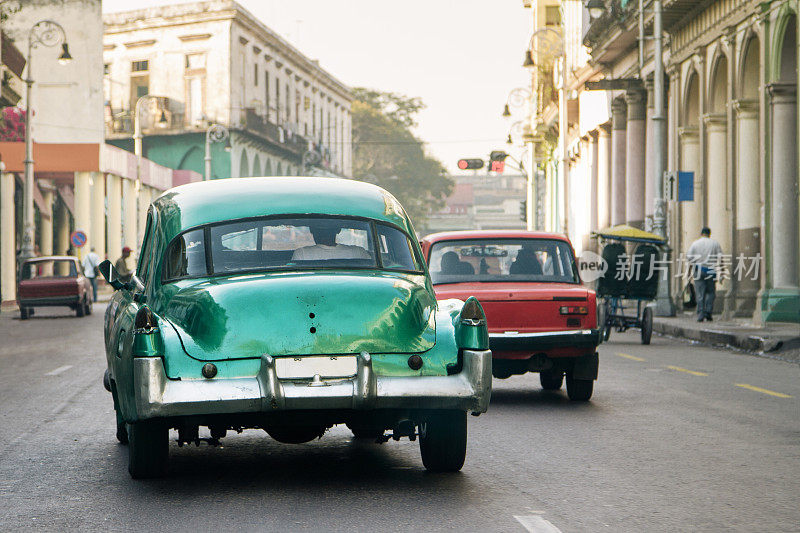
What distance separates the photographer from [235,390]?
7.01 metres

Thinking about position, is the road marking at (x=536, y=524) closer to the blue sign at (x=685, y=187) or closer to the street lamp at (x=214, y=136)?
the blue sign at (x=685, y=187)

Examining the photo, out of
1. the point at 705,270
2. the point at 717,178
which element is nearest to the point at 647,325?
the point at 705,270

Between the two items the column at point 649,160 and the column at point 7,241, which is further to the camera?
the column at point 7,241

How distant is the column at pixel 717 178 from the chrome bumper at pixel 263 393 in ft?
80.7

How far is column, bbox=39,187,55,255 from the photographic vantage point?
52.2m

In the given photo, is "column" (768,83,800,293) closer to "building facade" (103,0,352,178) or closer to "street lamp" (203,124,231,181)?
"street lamp" (203,124,231,181)

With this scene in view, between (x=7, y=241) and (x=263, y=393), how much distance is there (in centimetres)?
3947

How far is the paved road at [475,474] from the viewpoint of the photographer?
6609mm

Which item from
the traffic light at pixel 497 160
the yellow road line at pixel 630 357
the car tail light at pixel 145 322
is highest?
the traffic light at pixel 497 160

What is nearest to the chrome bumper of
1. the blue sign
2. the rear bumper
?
the rear bumper

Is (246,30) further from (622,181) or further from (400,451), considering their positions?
(400,451)

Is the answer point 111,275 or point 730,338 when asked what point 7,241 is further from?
point 111,275

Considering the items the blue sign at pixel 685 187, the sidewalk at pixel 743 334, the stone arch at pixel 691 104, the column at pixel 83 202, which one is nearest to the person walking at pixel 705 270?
the sidewalk at pixel 743 334

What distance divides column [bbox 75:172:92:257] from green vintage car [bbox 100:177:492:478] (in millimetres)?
43865
